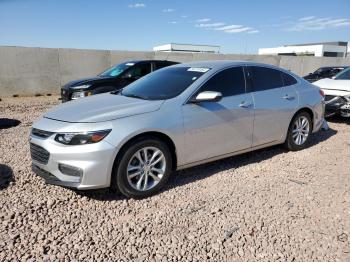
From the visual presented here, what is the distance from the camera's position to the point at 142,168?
3.77 metres

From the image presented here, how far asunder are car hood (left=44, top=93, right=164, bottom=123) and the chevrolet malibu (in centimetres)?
A: 1

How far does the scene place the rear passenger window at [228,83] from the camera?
14.3 feet

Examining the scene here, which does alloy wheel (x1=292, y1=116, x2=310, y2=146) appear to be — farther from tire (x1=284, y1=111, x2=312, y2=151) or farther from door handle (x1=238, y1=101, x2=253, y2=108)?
door handle (x1=238, y1=101, x2=253, y2=108)

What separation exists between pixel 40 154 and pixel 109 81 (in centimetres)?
522

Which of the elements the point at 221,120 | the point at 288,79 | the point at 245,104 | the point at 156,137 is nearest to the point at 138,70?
the point at 288,79

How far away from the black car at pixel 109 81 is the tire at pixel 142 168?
493 centimetres

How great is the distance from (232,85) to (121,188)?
2151 mm

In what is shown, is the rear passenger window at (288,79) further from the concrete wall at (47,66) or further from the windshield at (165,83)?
the concrete wall at (47,66)

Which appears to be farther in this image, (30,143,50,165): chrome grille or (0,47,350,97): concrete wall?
(0,47,350,97): concrete wall

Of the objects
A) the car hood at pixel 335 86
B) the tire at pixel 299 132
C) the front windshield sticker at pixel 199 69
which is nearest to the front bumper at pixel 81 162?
the front windshield sticker at pixel 199 69

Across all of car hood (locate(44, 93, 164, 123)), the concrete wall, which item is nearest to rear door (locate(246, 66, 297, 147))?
car hood (locate(44, 93, 164, 123))

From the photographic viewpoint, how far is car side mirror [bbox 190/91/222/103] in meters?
4.01

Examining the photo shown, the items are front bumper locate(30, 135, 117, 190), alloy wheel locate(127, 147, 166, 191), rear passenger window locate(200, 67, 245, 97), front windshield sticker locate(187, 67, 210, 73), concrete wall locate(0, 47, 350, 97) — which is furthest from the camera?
concrete wall locate(0, 47, 350, 97)

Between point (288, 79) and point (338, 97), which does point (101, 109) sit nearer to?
point (288, 79)
